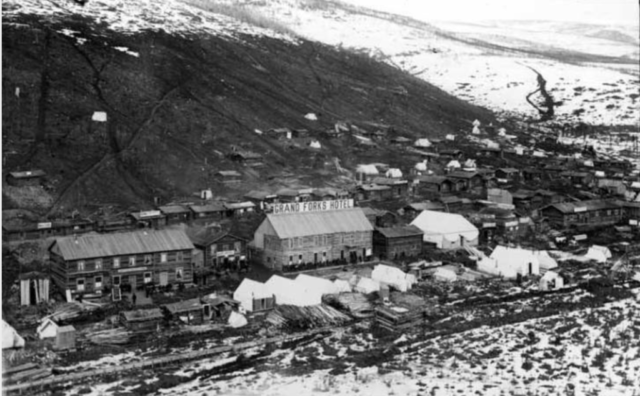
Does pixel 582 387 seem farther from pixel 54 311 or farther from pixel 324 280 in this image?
pixel 54 311

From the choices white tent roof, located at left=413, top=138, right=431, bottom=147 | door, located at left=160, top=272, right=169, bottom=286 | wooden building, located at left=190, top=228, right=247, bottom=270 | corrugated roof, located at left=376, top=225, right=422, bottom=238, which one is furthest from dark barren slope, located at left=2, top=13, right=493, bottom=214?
corrugated roof, located at left=376, top=225, right=422, bottom=238

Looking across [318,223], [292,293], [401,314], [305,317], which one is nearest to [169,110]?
[318,223]

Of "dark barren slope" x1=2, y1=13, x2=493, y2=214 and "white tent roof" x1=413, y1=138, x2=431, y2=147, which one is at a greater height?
"dark barren slope" x1=2, y1=13, x2=493, y2=214

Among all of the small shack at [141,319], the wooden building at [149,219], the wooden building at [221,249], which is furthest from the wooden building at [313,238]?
the small shack at [141,319]

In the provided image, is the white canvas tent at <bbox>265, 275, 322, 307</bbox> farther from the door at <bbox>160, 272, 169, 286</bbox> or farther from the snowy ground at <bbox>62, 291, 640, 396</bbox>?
the door at <bbox>160, 272, 169, 286</bbox>

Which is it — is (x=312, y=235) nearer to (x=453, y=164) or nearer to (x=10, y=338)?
(x=10, y=338)

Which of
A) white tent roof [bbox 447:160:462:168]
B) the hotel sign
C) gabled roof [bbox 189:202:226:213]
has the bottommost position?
white tent roof [bbox 447:160:462:168]

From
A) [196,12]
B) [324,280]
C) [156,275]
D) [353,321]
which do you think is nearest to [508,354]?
[353,321]
